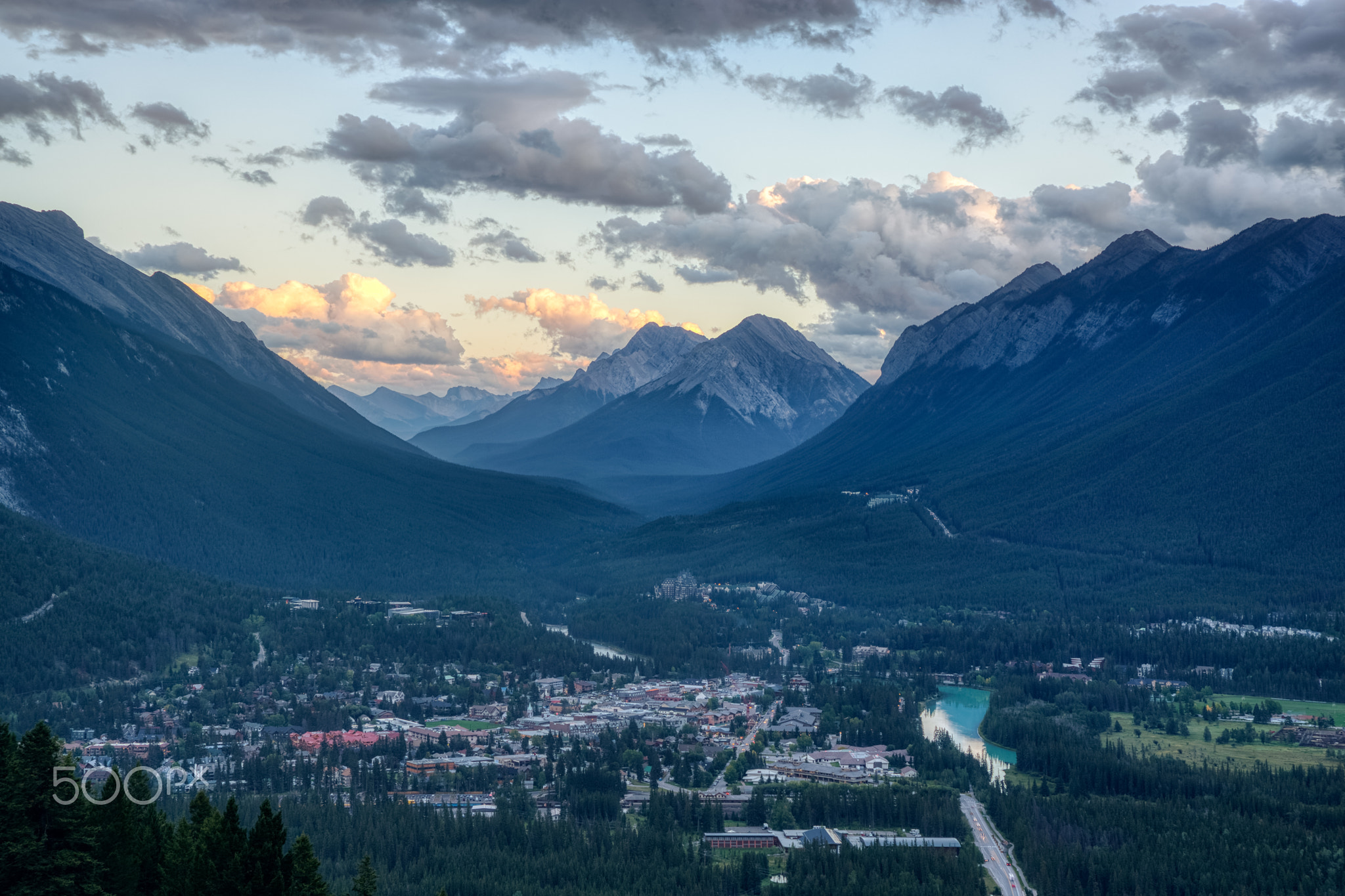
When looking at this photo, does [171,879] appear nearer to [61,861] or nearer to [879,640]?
[61,861]

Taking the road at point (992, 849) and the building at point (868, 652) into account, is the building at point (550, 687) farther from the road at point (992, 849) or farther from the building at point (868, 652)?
the road at point (992, 849)

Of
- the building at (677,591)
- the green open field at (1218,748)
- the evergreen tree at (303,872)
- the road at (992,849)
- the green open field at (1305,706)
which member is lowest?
the road at (992,849)

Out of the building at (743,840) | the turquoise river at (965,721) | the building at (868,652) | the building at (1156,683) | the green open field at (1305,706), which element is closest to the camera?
the building at (743,840)

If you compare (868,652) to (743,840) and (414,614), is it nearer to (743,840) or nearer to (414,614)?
(414,614)

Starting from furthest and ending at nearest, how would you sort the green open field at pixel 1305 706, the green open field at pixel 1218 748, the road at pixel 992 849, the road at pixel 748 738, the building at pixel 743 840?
the green open field at pixel 1305 706
the green open field at pixel 1218 748
the road at pixel 748 738
the building at pixel 743 840
the road at pixel 992 849

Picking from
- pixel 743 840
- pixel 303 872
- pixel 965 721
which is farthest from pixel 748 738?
pixel 303 872

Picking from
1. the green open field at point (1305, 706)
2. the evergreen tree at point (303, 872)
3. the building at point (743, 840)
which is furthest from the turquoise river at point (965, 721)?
the evergreen tree at point (303, 872)

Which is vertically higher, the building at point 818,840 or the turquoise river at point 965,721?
the turquoise river at point 965,721
